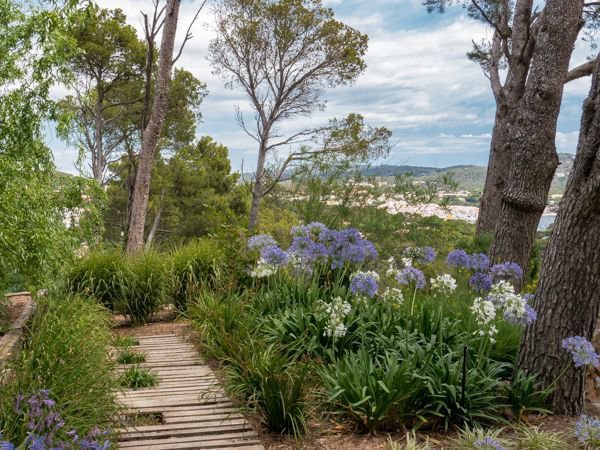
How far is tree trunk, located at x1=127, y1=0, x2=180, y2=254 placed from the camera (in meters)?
10.9

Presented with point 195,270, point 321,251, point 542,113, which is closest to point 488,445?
point 321,251

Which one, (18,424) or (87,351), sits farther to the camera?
(87,351)

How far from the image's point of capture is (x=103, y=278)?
731 cm

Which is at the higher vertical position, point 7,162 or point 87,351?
point 7,162

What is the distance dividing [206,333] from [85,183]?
2405 millimetres

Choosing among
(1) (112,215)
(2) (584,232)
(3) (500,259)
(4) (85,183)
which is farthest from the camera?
(1) (112,215)

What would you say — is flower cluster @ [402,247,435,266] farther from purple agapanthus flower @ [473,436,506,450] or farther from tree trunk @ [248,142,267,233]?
tree trunk @ [248,142,267,233]

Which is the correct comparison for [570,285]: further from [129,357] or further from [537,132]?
[129,357]

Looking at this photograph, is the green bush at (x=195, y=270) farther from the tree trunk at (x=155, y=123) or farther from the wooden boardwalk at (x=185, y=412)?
the tree trunk at (x=155, y=123)

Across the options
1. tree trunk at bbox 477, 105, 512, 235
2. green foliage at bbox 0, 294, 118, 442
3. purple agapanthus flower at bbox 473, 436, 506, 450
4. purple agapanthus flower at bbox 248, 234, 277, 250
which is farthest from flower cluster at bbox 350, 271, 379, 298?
tree trunk at bbox 477, 105, 512, 235

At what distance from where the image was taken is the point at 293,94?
1934cm

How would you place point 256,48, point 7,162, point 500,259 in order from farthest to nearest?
point 256,48, point 500,259, point 7,162

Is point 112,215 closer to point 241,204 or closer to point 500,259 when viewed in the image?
point 241,204

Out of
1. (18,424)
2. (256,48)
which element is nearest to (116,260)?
(18,424)
